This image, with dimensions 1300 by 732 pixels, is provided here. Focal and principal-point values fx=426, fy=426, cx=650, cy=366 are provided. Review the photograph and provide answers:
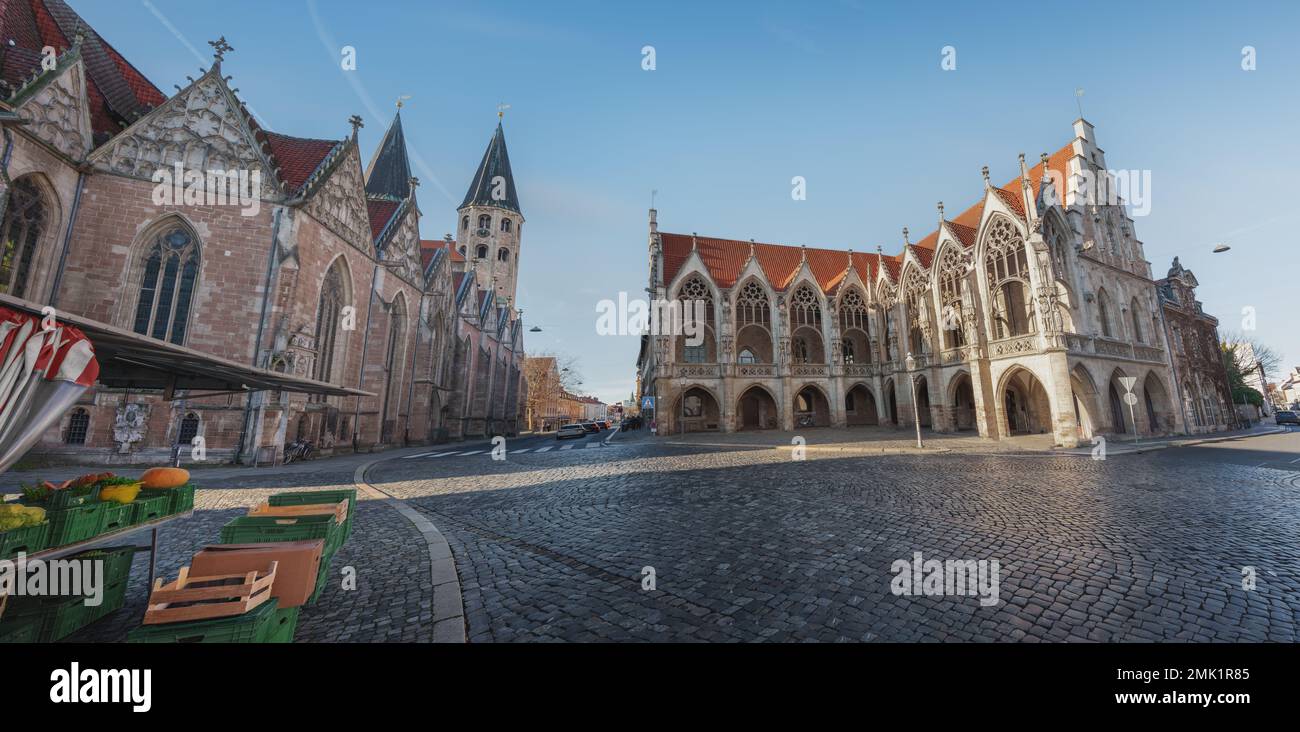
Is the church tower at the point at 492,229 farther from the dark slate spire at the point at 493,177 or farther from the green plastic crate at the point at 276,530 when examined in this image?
the green plastic crate at the point at 276,530

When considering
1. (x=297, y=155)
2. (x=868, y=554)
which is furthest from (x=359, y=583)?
(x=297, y=155)

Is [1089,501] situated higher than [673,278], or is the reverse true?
[673,278]

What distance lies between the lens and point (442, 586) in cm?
373

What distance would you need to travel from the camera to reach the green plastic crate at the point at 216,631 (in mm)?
1865

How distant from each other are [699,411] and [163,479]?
3077cm

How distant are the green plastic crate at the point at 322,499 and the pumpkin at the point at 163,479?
0.69 m

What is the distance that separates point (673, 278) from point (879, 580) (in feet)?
85.6

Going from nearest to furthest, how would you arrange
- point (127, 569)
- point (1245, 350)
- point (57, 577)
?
1. point (57, 577)
2. point (127, 569)
3. point (1245, 350)

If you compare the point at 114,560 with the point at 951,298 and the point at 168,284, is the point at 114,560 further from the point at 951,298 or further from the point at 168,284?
the point at 951,298

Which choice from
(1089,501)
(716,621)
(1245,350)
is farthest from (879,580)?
(1245,350)

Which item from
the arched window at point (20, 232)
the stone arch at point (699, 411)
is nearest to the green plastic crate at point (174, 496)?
the arched window at point (20, 232)

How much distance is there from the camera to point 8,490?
8.33 m
